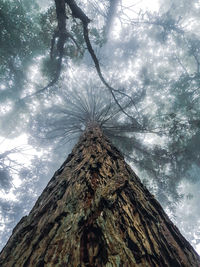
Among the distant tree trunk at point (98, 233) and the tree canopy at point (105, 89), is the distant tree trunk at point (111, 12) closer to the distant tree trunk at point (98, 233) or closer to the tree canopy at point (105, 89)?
the tree canopy at point (105, 89)

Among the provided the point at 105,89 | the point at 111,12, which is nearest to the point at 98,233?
the point at 105,89

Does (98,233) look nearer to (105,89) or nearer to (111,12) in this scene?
(105,89)

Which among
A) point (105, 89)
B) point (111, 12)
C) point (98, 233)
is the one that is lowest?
point (98, 233)

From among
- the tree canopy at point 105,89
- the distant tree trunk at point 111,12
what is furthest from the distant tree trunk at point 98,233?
the distant tree trunk at point 111,12

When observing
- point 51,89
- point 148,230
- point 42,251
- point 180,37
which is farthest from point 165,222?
point 180,37

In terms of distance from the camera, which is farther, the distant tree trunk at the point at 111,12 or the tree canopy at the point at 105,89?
the distant tree trunk at the point at 111,12

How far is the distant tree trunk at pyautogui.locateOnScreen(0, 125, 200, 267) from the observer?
0.76 m

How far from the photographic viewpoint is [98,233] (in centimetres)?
87

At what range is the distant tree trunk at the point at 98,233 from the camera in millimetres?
763

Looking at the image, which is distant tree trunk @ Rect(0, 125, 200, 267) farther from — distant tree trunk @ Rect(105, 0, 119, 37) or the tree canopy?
distant tree trunk @ Rect(105, 0, 119, 37)

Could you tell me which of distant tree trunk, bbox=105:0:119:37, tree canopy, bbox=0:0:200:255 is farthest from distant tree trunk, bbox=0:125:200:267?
distant tree trunk, bbox=105:0:119:37

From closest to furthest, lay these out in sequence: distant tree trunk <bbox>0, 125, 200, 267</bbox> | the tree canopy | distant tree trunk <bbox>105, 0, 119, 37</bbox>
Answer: distant tree trunk <bbox>0, 125, 200, 267</bbox> → the tree canopy → distant tree trunk <bbox>105, 0, 119, 37</bbox>

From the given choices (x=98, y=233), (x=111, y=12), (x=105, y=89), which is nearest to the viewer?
(x=98, y=233)

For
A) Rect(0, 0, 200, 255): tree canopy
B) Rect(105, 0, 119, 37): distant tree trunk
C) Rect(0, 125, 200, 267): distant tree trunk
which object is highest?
Rect(105, 0, 119, 37): distant tree trunk
